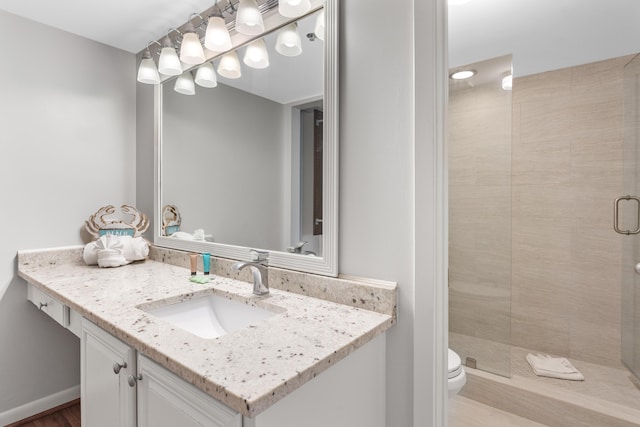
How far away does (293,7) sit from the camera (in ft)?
3.97

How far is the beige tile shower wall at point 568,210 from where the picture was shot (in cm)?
215

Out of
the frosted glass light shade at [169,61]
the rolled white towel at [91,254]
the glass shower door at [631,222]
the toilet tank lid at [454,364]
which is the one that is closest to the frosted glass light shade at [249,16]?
the frosted glass light shade at [169,61]

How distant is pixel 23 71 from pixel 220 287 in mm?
1687

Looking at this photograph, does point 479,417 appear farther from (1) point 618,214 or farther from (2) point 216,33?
(2) point 216,33

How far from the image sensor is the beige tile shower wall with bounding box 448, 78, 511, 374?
214 centimetres

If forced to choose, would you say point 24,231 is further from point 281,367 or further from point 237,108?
point 281,367

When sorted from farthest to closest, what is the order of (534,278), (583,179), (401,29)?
(534,278), (583,179), (401,29)

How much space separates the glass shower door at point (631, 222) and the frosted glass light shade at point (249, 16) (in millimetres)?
2331

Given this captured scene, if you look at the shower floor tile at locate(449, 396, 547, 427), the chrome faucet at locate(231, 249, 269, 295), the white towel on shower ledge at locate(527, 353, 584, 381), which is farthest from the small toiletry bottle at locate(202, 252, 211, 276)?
the white towel on shower ledge at locate(527, 353, 584, 381)

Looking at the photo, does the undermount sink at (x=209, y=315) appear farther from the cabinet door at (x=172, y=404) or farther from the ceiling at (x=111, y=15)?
the ceiling at (x=111, y=15)

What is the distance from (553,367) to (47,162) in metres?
3.38

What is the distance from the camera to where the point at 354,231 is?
44.4 inches

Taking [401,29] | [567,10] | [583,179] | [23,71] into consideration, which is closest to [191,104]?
[23,71]

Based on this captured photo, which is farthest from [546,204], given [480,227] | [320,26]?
[320,26]
